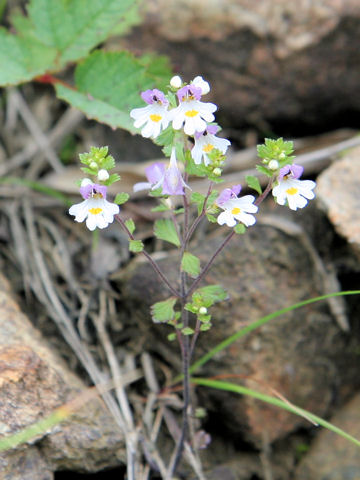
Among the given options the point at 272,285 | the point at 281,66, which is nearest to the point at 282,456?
the point at 272,285

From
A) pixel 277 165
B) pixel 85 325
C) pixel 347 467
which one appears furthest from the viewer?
pixel 85 325

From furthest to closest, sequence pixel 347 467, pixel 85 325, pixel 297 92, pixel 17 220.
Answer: pixel 297 92 → pixel 17 220 → pixel 85 325 → pixel 347 467

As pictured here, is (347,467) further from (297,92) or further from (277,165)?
(297,92)

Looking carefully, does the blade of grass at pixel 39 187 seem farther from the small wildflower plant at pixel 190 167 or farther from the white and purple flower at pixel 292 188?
the white and purple flower at pixel 292 188

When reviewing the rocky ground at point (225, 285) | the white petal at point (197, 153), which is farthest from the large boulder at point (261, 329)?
the white petal at point (197, 153)

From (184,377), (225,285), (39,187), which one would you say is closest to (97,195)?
(184,377)

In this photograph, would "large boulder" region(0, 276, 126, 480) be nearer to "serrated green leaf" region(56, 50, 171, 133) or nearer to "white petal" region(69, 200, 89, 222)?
"white petal" region(69, 200, 89, 222)

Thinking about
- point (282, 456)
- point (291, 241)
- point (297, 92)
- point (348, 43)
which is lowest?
point (282, 456)

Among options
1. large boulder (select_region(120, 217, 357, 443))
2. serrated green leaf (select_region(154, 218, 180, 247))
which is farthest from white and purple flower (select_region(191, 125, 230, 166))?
large boulder (select_region(120, 217, 357, 443))
